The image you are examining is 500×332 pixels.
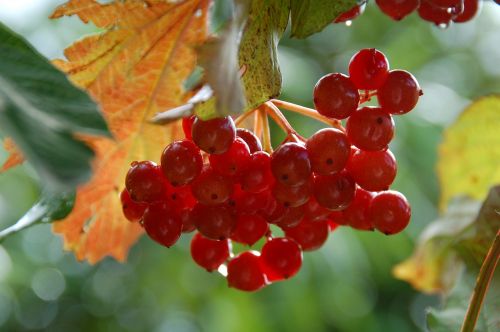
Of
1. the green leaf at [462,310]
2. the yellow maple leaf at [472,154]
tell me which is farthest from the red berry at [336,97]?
the yellow maple leaf at [472,154]

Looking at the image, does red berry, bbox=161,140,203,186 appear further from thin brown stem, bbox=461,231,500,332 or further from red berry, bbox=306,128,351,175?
thin brown stem, bbox=461,231,500,332

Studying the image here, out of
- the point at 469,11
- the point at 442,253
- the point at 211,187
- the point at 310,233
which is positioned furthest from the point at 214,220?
the point at 442,253

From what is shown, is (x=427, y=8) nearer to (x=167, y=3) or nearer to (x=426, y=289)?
(x=167, y=3)

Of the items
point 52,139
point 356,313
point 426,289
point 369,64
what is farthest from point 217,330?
point 52,139

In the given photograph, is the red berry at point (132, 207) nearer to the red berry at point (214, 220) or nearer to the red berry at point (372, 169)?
the red berry at point (214, 220)

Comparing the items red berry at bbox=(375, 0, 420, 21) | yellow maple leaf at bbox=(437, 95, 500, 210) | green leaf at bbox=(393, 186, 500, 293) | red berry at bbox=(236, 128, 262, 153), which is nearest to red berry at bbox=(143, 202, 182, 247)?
red berry at bbox=(236, 128, 262, 153)

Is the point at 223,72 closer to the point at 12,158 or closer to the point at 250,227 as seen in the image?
the point at 250,227
